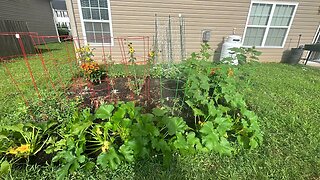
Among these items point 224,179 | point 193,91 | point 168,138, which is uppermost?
point 193,91

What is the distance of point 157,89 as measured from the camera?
131 inches

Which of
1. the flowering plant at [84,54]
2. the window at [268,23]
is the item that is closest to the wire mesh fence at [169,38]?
the flowering plant at [84,54]

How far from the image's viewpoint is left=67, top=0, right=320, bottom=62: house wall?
529cm

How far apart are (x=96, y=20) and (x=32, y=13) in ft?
35.1

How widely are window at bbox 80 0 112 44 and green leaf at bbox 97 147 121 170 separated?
409 cm

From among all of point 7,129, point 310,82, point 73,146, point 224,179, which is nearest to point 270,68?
point 310,82

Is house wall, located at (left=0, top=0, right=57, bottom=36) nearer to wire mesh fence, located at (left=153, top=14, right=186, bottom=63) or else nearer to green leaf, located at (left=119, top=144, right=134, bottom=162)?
wire mesh fence, located at (left=153, top=14, right=186, bottom=63)

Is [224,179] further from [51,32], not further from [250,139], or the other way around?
[51,32]

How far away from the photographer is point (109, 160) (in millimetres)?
1586

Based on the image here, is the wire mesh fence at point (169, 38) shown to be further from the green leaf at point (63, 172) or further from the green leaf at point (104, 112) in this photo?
the green leaf at point (63, 172)

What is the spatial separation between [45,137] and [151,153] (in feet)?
4.48

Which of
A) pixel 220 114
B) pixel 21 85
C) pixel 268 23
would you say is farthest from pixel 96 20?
pixel 268 23

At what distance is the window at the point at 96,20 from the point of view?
497 centimetres

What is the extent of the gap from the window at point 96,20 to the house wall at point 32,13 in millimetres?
7416
